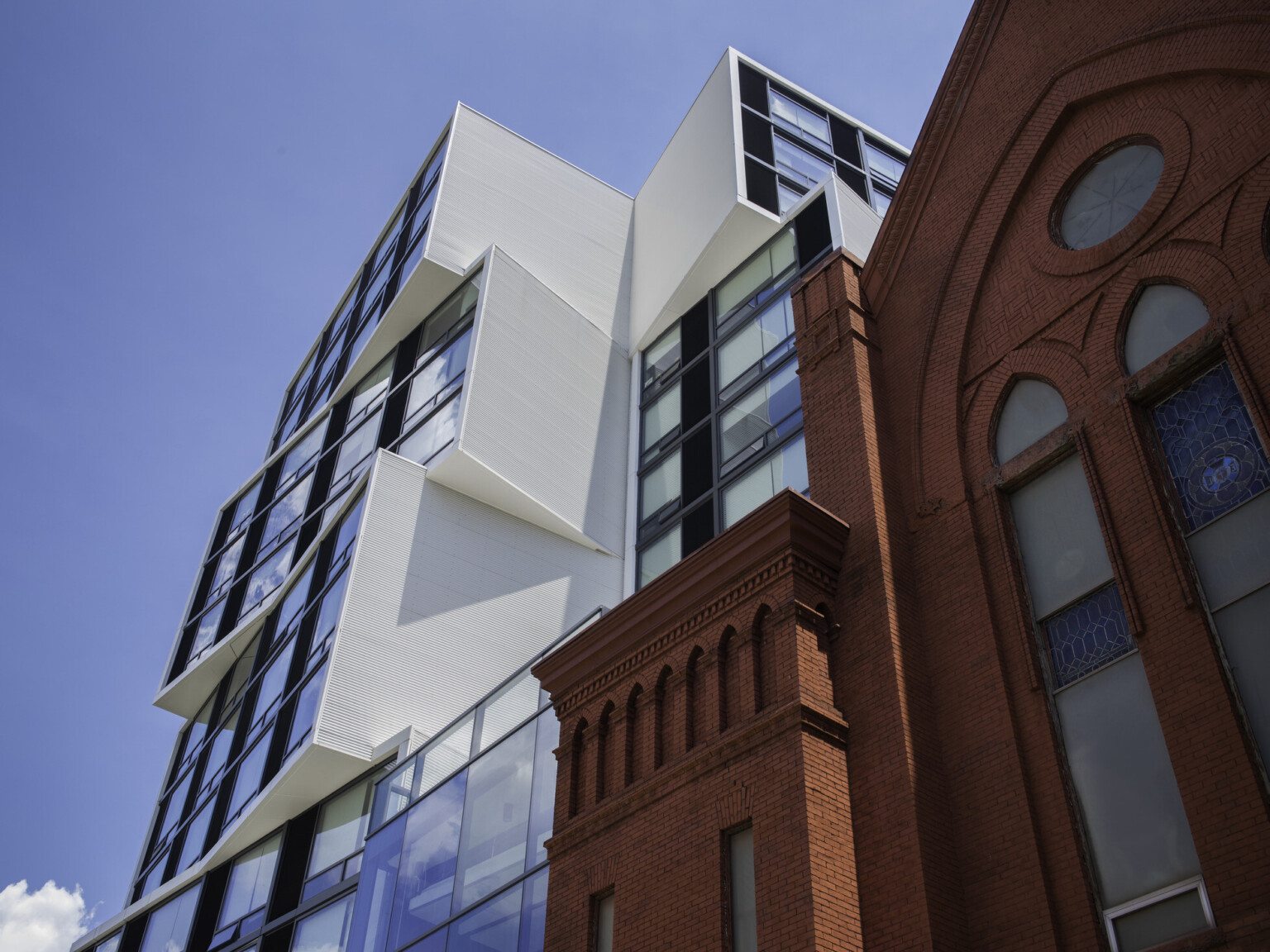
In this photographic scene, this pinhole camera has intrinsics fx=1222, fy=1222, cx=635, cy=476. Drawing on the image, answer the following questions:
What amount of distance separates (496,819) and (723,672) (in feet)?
19.8

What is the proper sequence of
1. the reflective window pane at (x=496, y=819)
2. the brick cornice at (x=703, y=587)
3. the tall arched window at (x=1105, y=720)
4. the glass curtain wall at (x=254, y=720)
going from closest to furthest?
the tall arched window at (x=1105, y=720), the brick cornice at (x=703, y=587), the reflective window pane at (x=496, y=819), the glass curtain wall at (x=254, y=720)

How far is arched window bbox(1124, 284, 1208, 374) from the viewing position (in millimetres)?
11898

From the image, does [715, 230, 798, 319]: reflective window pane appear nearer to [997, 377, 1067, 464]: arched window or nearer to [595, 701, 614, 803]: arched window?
[997, 377, 1067, 464]: arched window

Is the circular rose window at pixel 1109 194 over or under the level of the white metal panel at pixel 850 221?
under

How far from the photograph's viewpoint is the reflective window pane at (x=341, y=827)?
90.3ft

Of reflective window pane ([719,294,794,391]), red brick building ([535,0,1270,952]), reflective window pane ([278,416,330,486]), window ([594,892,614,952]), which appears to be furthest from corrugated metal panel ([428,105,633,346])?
window ([594,892,614,952])

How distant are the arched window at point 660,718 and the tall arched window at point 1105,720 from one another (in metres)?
4.46

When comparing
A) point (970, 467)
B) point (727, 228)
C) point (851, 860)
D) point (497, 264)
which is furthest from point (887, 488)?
point (497, 264)

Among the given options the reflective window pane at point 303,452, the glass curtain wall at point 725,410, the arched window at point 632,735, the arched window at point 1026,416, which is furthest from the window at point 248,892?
the arched window at point 1026,416

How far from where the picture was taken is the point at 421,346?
125ft

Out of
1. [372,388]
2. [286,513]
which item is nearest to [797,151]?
[372,388]

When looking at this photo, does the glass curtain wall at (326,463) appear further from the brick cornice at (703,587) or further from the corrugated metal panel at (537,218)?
the brick cornice at (703,587)

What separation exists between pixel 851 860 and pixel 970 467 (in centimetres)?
464

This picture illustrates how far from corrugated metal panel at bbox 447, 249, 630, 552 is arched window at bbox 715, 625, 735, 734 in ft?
57.8
